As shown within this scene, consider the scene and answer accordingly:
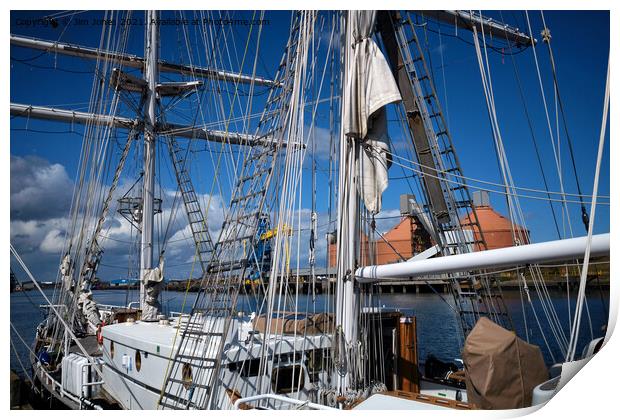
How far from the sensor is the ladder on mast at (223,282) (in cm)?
517

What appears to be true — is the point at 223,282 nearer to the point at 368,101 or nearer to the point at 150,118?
the point at 368,101

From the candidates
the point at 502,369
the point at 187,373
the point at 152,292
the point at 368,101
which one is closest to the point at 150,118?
the point at 152,292

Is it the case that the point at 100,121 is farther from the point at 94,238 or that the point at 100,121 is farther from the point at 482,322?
the point at 482,322

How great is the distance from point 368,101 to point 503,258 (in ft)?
7.31

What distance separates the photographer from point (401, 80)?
21.6 ft

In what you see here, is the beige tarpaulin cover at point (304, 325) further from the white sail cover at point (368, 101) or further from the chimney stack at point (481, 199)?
the chimney stack at point (481, 199)

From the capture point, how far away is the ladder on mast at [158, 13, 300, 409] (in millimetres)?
5168

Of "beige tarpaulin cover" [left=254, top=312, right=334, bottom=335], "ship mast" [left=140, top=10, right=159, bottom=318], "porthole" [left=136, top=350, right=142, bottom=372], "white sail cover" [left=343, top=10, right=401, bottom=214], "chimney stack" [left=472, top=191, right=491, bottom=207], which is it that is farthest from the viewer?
"ship mast" [left=140, top=10, right=159, bottom=318]

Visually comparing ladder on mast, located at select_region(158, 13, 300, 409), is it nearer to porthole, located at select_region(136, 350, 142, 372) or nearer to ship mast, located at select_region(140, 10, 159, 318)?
porthole, located at select_region(136, 350, 142, 372)

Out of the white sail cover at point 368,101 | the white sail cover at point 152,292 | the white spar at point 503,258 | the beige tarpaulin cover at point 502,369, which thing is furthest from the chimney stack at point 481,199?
the white sail cover at point 152,292

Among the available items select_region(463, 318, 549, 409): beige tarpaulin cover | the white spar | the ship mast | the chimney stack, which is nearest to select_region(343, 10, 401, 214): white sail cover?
the white spar

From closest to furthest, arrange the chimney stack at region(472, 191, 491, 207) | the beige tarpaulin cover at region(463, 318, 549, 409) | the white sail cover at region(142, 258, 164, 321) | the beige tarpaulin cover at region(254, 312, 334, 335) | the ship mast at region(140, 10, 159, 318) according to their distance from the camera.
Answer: the beige tarpaulin cover at region(463, 318, 549, 409), the beige tarpaulin cover at region(254, 312, 334, 335), the chimney stack at region(472, 191, 491, 207), the white sail cover at region(142, 258, 164, 321), the ship mast at region(140, 10, 159, 318)

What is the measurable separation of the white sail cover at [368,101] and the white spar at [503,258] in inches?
36.3

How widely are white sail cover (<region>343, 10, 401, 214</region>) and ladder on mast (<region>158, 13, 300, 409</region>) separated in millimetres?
961
